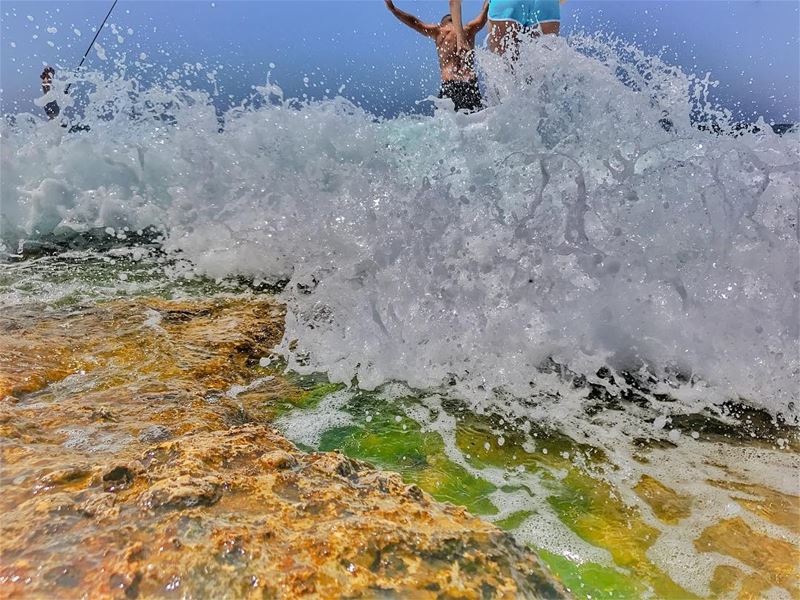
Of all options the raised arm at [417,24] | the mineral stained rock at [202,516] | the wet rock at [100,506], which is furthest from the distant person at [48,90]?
the wet rock at [100,506]

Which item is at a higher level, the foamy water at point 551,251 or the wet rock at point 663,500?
the foamy water at point 551,251

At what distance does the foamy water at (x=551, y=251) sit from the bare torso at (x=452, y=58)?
190 centimetres

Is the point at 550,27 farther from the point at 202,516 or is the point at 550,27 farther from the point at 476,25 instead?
the point at 202,516

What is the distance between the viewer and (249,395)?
7.51ft

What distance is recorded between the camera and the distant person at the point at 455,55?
6.44 metres

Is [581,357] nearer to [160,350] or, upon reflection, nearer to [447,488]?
[447,488]

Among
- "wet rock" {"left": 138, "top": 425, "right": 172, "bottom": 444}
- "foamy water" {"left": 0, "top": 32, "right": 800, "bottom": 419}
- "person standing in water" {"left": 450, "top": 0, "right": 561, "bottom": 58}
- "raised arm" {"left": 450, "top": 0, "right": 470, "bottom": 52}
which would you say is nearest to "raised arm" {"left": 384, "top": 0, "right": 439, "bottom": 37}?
"raised arm" {"left": 450, "top": 0, "right": 470, "bottom": 52}

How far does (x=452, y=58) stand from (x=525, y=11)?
1.39 metres

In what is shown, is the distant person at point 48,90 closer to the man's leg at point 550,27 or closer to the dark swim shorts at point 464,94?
the dark swim shorts at point 464,94

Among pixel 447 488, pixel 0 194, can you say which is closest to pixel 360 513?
pixel 447 488

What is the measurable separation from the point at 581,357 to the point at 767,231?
128cm

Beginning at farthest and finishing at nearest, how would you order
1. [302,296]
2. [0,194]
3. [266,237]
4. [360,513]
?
[0,194] < [266,237] < [302,296] < [360,513]

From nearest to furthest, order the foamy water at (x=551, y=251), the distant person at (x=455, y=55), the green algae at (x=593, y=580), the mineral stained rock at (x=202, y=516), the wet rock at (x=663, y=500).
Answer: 1. the mineral stained rock at (x=202, y=516)
2. the green algae at (x=593, y=580)
3. the wet rock at (x=663, y=500)
4. the foamy water at (x=551, y=251)
5. the distant person at (x=455, y=55)

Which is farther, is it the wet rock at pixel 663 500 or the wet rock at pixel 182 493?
the wet rock at pixel 663 500
